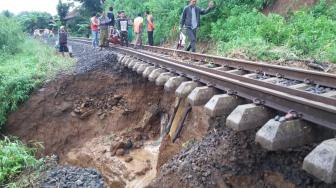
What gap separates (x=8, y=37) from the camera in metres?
20.1

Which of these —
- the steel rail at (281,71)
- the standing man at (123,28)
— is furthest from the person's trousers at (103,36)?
the steel rail at (281,71)

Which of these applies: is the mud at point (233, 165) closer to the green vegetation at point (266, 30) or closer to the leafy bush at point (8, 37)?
the green vegetation at point (266, 30)

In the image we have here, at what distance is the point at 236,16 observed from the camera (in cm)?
1312

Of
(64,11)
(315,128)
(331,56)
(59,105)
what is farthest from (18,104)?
(64,11)

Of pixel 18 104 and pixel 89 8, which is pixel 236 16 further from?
pixel 89 8

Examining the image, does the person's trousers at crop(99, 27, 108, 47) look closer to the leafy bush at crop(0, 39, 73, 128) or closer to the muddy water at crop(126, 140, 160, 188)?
the leafy bush at crop(0, 39, 73, 128)

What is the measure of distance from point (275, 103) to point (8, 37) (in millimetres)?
18907

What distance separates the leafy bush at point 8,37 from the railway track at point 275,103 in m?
14.3

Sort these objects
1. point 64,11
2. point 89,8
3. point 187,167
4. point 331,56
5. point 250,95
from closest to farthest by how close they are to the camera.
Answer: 1. point 250,95
2. point 187,167
3. point 331,56
4. point 89,8
5. point 64,11

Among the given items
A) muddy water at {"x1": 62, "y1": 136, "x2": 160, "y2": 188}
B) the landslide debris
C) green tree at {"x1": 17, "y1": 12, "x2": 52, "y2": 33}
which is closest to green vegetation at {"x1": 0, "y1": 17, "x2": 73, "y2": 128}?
muddy water at {"x1": 62, "y1": 136, "x2": 160, "y2": 188}

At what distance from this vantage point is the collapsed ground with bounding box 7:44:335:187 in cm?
651

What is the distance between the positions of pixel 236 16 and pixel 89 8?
73.1ft

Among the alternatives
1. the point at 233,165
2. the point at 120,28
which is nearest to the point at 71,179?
the point at 233,165

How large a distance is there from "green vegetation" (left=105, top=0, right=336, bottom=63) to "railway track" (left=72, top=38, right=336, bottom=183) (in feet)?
6.86
